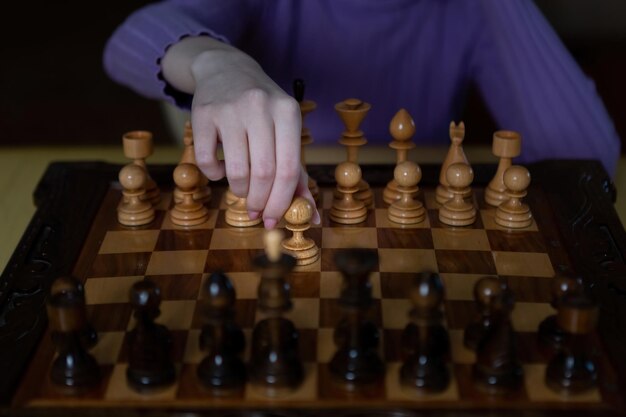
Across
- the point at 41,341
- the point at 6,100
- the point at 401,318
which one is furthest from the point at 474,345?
the point at 6,100

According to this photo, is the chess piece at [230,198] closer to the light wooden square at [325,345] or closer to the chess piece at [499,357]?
the light wooden square at [325,345]

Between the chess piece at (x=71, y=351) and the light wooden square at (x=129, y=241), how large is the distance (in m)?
0.31

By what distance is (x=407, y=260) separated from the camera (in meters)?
1.23

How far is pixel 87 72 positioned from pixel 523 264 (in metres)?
2.58

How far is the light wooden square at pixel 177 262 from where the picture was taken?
3.98ft

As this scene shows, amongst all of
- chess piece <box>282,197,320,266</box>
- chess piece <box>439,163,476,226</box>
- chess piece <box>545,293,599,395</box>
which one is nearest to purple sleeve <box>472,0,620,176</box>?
chess piece <box>439,163,476,226</box>

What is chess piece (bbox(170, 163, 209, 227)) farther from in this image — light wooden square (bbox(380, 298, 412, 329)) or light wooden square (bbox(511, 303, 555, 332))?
light wooden square (bbox(511, 303, 555, 332))

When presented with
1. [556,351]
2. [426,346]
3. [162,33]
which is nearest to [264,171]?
[426,346]

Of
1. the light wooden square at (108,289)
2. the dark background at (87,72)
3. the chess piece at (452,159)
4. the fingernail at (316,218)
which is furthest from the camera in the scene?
the dark background at (87,72)

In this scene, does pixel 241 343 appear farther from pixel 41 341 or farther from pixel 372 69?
pixel 372 69

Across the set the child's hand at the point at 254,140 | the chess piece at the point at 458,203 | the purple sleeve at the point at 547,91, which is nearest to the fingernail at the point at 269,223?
the child's hand at the point at 254,140

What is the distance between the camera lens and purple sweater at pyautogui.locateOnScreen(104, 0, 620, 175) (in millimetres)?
1692

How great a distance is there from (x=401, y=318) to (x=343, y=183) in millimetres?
337

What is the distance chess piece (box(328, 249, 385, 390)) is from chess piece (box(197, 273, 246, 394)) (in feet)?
0.38
